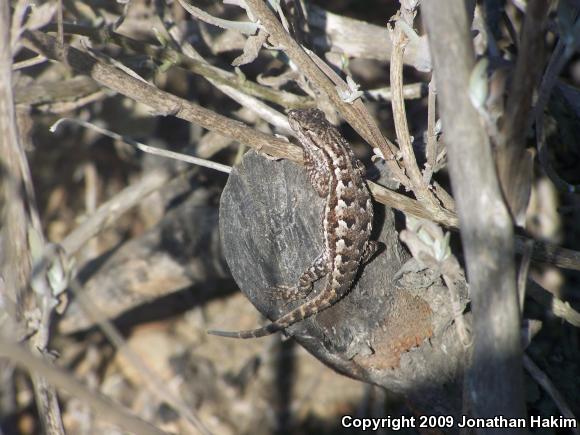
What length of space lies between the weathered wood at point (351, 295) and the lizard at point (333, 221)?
0.05 m

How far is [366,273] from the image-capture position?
10.1 feet

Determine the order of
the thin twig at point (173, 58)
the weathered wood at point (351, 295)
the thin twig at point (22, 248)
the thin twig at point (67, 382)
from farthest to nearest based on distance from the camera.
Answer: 1. the thin twig at point (173, 58)
2. the weathered wood at point (351, 295)
3. the thin twig at point (22, 248)
4. the thin twig at point (67, 382)

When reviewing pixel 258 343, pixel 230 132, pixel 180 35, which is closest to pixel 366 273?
pixel 230 132

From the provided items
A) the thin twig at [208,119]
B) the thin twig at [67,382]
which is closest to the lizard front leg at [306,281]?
the thin twig at [208,119]

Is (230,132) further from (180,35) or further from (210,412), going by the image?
(210,412)

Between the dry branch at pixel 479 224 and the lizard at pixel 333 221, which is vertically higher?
the dry branch at pixel 479 224

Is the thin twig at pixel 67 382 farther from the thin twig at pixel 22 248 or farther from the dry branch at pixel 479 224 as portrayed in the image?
the thin twig at pixel 22 248

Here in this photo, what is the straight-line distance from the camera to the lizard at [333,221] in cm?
301

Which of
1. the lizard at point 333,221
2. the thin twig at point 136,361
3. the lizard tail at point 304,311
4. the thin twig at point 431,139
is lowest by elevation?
the lizard tail at point 304,311

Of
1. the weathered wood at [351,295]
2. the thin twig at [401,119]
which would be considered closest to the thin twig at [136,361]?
the weathered wood at [351,295]

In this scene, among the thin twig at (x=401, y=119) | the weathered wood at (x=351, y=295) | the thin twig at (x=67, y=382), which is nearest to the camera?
the thin twig at (x=67, y=382)

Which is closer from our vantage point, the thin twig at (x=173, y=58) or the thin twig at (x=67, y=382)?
the thin twig at (x=67, y=382)

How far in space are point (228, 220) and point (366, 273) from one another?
2.49 ft

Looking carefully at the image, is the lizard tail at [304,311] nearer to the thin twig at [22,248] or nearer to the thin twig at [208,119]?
the thin twig at [208,119]
